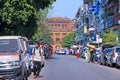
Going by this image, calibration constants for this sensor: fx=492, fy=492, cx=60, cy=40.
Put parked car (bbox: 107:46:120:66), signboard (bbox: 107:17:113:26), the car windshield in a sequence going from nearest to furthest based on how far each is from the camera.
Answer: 1. the car windshield
2. parked car (bbox: 107:46:120:66)
3. signboard (bbox: 107:17:113:26)

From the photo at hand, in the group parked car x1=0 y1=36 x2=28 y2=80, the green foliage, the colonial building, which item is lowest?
parked car x1=0 y1=36 x2=28 y2=80

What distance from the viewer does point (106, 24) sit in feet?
294

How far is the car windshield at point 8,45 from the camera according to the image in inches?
824

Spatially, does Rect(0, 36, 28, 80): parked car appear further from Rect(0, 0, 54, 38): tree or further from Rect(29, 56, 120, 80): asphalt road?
Rect(0, 0, 54, 38): tree

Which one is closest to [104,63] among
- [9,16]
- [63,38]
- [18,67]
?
[9,16]

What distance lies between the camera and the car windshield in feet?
68.7

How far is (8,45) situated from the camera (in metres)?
21.3

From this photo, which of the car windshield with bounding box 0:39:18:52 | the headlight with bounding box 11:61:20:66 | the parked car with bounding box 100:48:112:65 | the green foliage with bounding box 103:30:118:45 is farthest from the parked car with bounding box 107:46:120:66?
the green foliage with bounding box 103:30:118:45

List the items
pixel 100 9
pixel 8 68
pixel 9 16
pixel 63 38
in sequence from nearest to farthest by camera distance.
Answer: pixel 8 68, pixel 9 16, pixel 100 9, pixel 63 38

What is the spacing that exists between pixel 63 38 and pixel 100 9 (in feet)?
268

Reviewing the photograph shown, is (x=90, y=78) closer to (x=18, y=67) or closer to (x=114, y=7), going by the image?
(x=18, y=67)

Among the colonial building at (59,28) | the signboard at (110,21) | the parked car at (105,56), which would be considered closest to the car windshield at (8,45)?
the parked car at (105,56)

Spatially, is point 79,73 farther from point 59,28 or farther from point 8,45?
point 59,28

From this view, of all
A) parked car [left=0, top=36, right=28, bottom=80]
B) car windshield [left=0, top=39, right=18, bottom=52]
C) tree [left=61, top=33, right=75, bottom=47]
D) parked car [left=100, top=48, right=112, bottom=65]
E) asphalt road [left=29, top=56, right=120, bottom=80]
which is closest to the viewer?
parked car [left=0, top=36, right=28, bottom=80]
